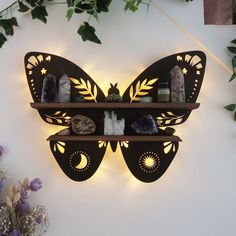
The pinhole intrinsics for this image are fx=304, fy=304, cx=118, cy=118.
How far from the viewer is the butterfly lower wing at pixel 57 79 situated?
4.23 feet

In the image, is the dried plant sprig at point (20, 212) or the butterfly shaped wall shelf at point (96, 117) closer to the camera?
the dried plant sprig at point (20, 212)

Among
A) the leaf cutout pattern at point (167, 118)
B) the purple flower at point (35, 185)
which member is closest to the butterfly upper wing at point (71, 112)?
the purple flower at point (35, 185)

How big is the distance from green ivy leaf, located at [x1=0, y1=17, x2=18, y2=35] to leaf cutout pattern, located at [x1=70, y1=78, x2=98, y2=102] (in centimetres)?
34

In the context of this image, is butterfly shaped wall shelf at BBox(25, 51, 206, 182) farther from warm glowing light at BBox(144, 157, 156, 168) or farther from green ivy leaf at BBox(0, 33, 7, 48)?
green ivy leaf at BBox(0, 33, 7, 48)

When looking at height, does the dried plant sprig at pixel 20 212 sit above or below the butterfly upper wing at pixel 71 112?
below

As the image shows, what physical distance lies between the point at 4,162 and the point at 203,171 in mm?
866

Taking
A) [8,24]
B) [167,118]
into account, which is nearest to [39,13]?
[8,24]

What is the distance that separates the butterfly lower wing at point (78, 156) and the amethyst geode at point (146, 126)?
0.16m

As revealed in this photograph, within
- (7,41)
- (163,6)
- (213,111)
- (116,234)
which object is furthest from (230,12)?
(116,234)

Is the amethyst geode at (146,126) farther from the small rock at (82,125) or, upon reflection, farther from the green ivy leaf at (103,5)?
the green ivy leaf at (103,5)

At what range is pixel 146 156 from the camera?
129cm

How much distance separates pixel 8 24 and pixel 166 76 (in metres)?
0.71

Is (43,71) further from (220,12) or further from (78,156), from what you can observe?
(220,12)

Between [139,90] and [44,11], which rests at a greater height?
[44,11]
